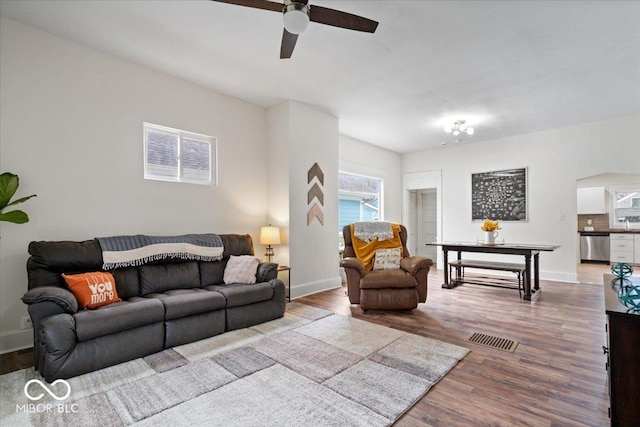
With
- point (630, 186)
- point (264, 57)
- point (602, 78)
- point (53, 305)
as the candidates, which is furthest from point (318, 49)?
point (630, 186)

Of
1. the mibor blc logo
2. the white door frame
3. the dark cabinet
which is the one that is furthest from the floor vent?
the white door frame

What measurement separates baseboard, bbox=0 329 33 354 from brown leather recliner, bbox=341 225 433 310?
3.18m

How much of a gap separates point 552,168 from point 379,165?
3.26 metres

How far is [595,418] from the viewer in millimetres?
1810

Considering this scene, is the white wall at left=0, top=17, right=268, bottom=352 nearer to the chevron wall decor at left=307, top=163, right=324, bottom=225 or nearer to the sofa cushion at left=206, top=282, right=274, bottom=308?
the sofa cushion at left=206, top=282, right=274, bottom=308

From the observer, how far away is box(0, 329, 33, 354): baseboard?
271 centimetres

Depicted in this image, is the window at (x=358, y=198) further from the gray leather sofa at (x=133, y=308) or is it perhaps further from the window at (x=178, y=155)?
the gray leather sofa at (x=133, y=308)

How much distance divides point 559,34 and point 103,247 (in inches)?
183

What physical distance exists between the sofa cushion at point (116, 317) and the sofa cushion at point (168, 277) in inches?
17.1

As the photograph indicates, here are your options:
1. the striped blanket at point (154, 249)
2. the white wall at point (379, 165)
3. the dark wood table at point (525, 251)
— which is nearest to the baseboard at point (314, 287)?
the striped blanket at point (154, 249)

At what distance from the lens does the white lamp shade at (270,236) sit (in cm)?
441

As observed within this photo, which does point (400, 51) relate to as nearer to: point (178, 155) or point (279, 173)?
point (279, 173)

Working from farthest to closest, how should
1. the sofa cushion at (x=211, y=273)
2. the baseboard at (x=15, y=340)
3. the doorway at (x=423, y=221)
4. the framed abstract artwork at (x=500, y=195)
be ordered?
the doorway at (x=423, y=221), the framed abstract artwork at (x=500, y=195), the sofa cushion at (x=211, y=273), the baseboard at (x=15, y=340)

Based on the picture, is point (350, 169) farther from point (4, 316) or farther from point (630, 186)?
point (630, 186)
